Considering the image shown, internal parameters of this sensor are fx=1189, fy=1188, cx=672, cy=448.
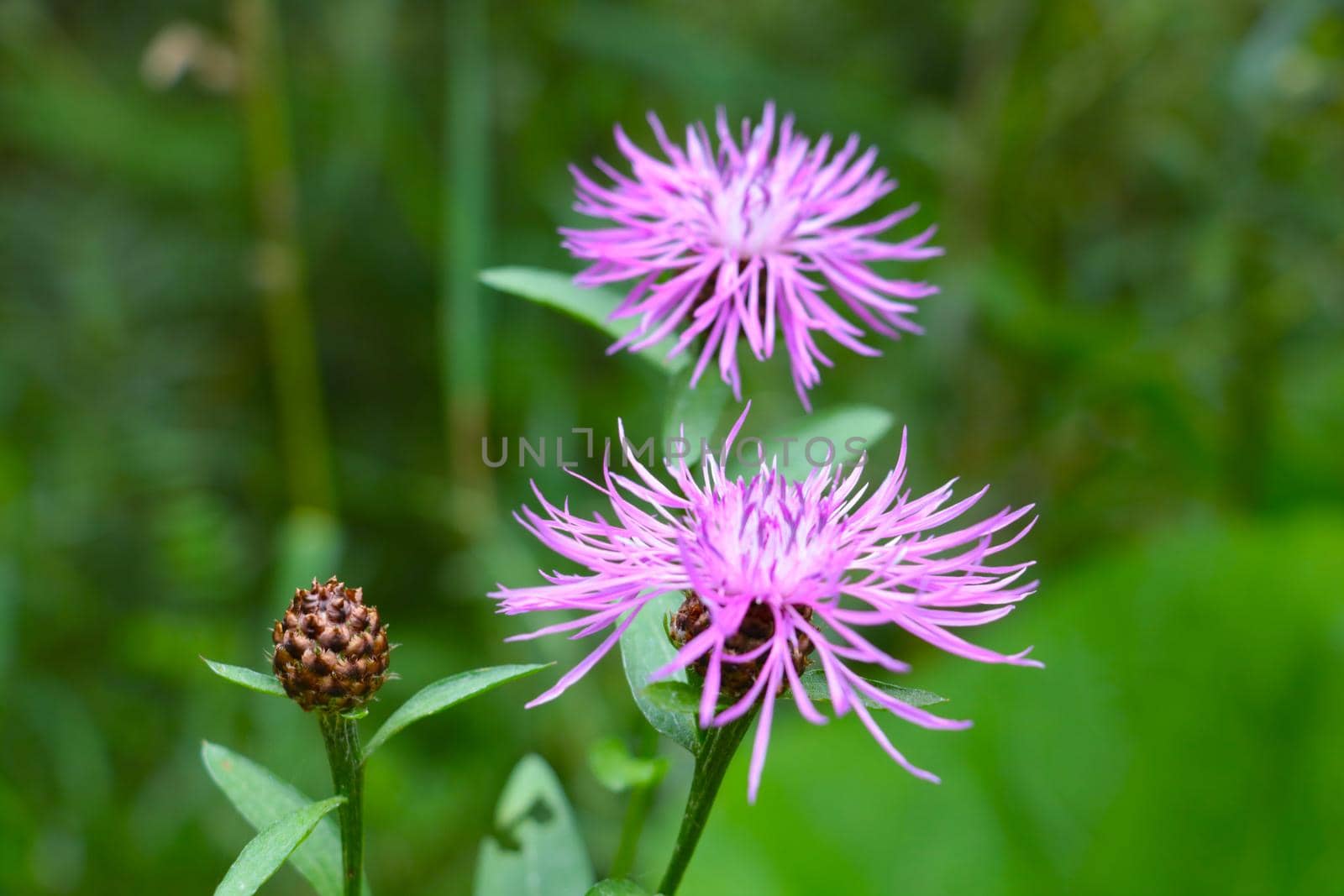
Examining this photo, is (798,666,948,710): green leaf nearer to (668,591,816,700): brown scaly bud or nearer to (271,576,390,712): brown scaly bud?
(668,591,816,700): brown scaly bud

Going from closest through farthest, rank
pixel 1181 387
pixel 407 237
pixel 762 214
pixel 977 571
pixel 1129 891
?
pixel 977 571, pixel 762 214, pixel 1129 891, pixel 1181 387, pixel 407 237

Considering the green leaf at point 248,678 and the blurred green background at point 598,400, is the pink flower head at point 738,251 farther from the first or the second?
the blurred green background at point 598,400

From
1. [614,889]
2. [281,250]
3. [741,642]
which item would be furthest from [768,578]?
[281,250]

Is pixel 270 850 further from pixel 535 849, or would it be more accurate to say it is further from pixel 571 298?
pixel 571 298

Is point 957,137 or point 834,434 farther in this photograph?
point 957,137

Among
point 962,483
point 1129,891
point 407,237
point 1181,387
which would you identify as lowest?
point 1129,891

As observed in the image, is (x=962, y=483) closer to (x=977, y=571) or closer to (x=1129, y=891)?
(x=1129, y=891)

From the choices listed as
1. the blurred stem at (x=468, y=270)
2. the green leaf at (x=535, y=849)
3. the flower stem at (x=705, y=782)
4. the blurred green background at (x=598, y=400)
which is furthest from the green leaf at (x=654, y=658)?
the blurred stem at (x=468, y=270)

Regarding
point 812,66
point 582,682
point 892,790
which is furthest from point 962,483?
point 812,66
